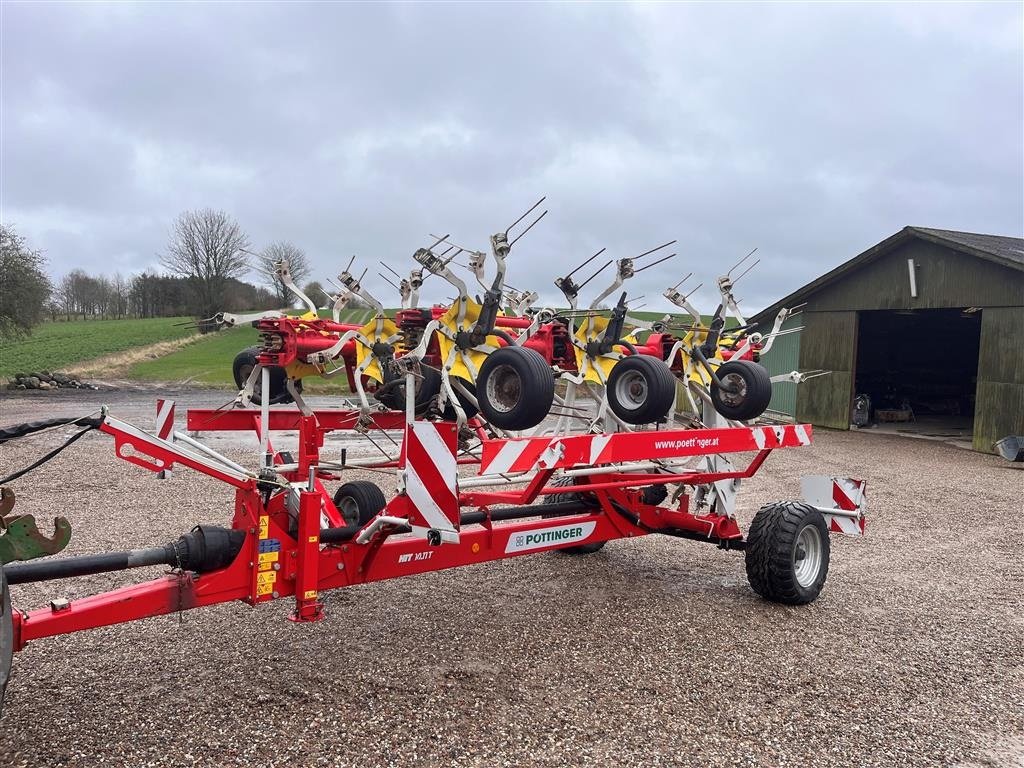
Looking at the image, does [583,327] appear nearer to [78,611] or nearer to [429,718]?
[429,718]

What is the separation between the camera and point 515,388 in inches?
182

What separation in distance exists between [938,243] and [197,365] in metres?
31.2

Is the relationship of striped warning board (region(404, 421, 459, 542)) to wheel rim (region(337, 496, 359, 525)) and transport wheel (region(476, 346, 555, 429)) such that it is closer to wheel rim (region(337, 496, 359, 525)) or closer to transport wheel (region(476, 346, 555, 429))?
transport wheel (region(476, 346, 555, 429))

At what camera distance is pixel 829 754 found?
3.66m

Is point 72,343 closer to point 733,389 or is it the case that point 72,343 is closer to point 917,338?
point 917,338

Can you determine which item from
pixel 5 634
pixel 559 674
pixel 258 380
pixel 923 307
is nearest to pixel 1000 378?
pixel 923 307

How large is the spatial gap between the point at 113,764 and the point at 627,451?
292cm

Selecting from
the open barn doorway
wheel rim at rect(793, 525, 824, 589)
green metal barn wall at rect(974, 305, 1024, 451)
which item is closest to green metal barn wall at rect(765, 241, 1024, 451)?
green metal barn wall at rect(974, 305, 1024, 451)

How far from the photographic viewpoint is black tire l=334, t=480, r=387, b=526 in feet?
21.1

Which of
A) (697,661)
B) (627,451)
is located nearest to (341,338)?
(627,451)

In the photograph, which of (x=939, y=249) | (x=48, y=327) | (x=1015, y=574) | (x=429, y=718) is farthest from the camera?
(x=48, y=327)

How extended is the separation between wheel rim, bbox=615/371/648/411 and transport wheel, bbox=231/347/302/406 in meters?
2.66

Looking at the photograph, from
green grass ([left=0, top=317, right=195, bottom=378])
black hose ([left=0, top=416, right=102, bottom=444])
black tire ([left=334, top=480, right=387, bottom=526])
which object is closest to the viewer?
black hose ([left=0, top=416, right=102, bottom=444])

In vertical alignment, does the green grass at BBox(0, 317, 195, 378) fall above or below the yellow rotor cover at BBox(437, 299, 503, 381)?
below
